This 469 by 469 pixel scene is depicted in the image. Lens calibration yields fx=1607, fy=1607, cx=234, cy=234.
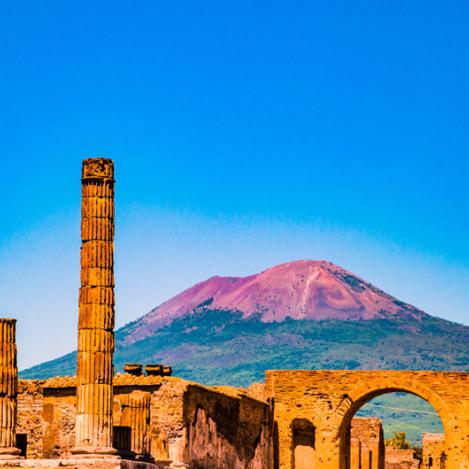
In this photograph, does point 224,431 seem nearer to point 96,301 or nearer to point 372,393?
point 372,393

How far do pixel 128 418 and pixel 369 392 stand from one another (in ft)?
66.2

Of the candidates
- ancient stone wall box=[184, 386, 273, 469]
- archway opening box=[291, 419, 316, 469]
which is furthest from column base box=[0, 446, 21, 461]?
archway opening box=[291, 419, 316, 469]

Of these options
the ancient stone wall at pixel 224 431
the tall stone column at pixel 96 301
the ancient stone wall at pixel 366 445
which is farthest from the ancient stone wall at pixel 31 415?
the ancient stone wall at pixel 366 445

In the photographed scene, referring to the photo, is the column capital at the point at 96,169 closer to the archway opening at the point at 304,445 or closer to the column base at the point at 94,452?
the column base at the point at 94,452

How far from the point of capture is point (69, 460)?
36375mm

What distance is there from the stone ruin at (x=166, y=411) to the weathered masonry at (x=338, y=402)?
4 cm

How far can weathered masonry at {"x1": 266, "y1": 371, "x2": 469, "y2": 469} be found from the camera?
5862 cm

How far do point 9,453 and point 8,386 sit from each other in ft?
5.62

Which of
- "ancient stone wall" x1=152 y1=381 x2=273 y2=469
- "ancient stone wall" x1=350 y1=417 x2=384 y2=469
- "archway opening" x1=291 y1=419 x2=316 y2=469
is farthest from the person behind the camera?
"ancient stone wall" x1=350 y1=417 x2=384 y2=469

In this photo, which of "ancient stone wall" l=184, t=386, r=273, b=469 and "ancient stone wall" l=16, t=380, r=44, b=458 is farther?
"ancient stone wall" l=184, t=386, r=273, b=469

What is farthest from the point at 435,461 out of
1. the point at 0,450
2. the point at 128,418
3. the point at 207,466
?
Answer: the point at 0,450

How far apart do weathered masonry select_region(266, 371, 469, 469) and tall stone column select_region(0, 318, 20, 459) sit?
21961 millimetres

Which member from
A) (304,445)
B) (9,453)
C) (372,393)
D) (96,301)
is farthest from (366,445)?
(9,453)

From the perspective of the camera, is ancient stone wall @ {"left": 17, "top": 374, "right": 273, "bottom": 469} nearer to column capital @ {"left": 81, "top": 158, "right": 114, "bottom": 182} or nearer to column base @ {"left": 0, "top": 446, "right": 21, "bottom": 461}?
column base @ {"left": 0, "top": 446, "right": 21, "bottom": 461}
